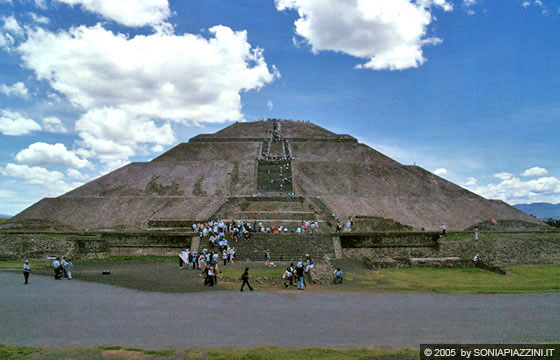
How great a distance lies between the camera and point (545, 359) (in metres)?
7.03

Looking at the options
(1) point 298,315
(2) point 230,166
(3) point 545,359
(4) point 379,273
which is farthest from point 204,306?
(2) point 230,166

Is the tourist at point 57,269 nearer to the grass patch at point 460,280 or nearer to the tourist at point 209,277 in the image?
the tourist at point 209,277

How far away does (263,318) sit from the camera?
33.4 feet

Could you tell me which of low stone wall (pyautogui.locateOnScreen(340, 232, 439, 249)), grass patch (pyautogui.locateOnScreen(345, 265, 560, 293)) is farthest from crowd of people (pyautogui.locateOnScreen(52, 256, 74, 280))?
low stone wall (pyautogui.locateOnScreen(340, 232, 439, 249))

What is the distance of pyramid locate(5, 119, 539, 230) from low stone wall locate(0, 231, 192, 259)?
5747 millimetres

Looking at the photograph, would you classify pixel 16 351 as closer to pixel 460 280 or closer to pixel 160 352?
pixel 160 352

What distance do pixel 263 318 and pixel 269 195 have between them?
2967cm

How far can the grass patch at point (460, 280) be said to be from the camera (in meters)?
15.1

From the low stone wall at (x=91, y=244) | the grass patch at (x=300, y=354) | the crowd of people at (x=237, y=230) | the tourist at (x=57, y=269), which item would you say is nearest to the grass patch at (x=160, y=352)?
the grass patch at (x=300, y=354)

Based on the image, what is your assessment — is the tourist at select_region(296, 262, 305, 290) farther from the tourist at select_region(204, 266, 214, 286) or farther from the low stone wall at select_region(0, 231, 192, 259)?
the low stone wall at select_region(0, 231, 192, 259)

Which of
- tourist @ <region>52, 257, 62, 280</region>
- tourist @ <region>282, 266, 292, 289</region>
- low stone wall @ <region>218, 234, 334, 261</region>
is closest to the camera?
tourist @ <region>282, 266, 292, 289</region>

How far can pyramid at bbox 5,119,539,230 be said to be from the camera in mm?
35188

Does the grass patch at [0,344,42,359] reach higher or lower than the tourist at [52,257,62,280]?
lower

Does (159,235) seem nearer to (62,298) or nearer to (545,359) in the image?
(62,298)
